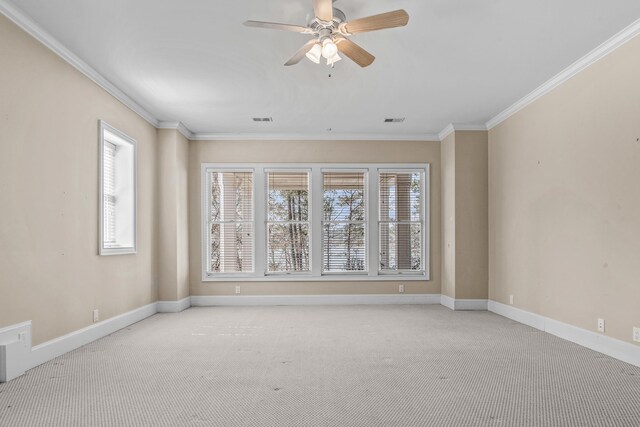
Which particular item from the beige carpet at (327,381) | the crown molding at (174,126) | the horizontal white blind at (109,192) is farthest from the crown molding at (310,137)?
the beige carpet at (327,381)

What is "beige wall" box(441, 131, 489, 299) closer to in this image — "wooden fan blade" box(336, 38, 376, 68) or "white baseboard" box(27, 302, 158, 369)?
"wooden fan blade" box(336, 38, 376, 68)

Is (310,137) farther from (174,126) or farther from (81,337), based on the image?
(81,337)

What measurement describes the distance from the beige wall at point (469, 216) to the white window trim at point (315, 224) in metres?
0.60

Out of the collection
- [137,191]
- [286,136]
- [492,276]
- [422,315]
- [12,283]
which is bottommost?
[422,315]

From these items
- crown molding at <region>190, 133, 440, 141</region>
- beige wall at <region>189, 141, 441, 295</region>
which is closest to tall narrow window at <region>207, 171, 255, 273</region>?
beige wall at <region>189, 141, 441, 295</region>

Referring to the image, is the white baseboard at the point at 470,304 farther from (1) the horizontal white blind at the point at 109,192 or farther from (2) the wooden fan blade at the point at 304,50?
(1) the horizontal white blind at the point at 109,192

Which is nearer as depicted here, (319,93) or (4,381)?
(4,381)

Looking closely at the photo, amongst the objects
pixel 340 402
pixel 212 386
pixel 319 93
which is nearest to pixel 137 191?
pixel 319 93

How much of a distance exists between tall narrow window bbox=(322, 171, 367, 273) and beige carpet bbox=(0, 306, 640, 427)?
190 cm

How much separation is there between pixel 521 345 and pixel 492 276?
195 centimetres

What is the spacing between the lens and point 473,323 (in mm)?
4941

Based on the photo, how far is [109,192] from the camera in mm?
4777

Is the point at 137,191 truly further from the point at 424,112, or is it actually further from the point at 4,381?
the point at 424,112

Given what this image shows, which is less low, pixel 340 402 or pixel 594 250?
pixel 594 250
